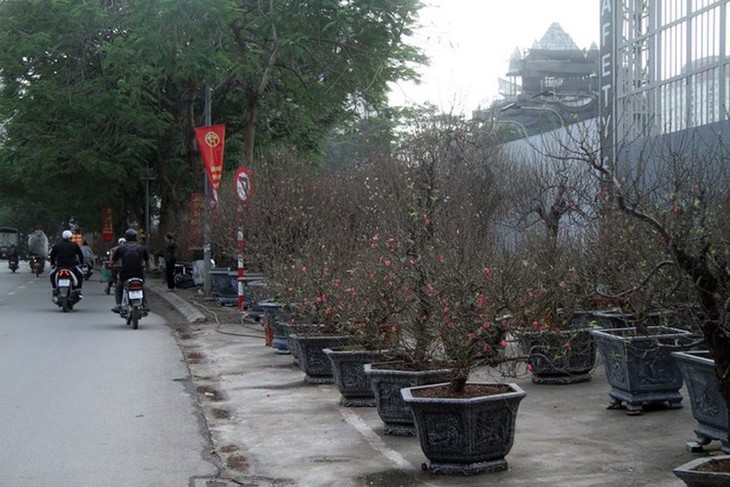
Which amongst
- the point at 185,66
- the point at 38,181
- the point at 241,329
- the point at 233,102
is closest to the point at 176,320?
the point at 241,329

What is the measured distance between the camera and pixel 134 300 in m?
21.0

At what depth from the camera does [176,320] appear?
24.1m

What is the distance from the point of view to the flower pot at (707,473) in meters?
5.84

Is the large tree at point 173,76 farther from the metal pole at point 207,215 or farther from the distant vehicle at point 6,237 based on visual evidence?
the distant vehicle at point 6,237

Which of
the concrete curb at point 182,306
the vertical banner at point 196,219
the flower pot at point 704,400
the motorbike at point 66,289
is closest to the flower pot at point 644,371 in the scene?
the flower pot at point 704,400

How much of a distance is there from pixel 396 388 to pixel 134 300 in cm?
1245

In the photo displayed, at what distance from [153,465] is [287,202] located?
13422 millimetres

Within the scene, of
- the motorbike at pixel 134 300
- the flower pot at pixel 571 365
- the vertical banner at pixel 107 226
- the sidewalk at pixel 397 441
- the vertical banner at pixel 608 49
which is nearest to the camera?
the sidewalk at pixel 397 441

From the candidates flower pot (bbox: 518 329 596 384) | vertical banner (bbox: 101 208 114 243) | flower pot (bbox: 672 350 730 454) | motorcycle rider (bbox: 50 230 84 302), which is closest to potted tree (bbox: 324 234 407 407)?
flower pot (bbox: 518 329 596 384)

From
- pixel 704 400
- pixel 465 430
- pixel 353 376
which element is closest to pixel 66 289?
pixel 353 376

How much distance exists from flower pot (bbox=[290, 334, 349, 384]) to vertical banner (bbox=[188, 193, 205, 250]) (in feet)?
54.9

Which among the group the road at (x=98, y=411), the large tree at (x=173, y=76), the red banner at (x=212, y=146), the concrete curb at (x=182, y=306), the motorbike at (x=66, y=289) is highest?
the large tree at (x=173, y=76)

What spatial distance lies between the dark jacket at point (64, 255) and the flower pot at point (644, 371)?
1646 centimetres

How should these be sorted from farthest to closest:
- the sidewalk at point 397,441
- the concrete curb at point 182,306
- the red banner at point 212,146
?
the red banner at point 212,146 < the concrete curb at point 182,306 < the sidewalk at point 397,441
